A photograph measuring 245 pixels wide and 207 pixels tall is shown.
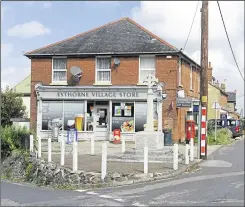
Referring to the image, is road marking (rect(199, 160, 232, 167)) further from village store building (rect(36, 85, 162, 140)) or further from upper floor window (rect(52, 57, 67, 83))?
upper floor window (rect(52, 57, 67, 83))

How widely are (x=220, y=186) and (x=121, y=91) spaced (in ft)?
54.9

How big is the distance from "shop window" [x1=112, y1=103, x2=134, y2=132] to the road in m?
14.5

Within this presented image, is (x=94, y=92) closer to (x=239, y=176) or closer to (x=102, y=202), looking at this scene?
(x=239, y=176)

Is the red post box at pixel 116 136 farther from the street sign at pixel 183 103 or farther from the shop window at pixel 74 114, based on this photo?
the street sign at pixel 183 103

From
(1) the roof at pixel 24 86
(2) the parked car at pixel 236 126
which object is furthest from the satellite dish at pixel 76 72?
(1) the roof at pixel 24 86

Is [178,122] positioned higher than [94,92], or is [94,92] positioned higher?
[94,92]

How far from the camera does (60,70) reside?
2883cm

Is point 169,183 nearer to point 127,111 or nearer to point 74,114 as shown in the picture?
point 127,111

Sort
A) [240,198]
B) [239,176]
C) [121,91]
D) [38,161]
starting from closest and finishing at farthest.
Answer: [240,198], [239,176], [38,161], [121,91]

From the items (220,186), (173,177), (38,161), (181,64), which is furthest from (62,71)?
(220,186)

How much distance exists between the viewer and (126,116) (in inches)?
1085

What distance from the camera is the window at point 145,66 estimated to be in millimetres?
27414

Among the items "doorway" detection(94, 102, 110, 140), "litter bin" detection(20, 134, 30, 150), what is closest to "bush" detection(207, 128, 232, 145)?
"doorway" detection(94, 102, 110, 140)

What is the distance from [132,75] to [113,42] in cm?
277
